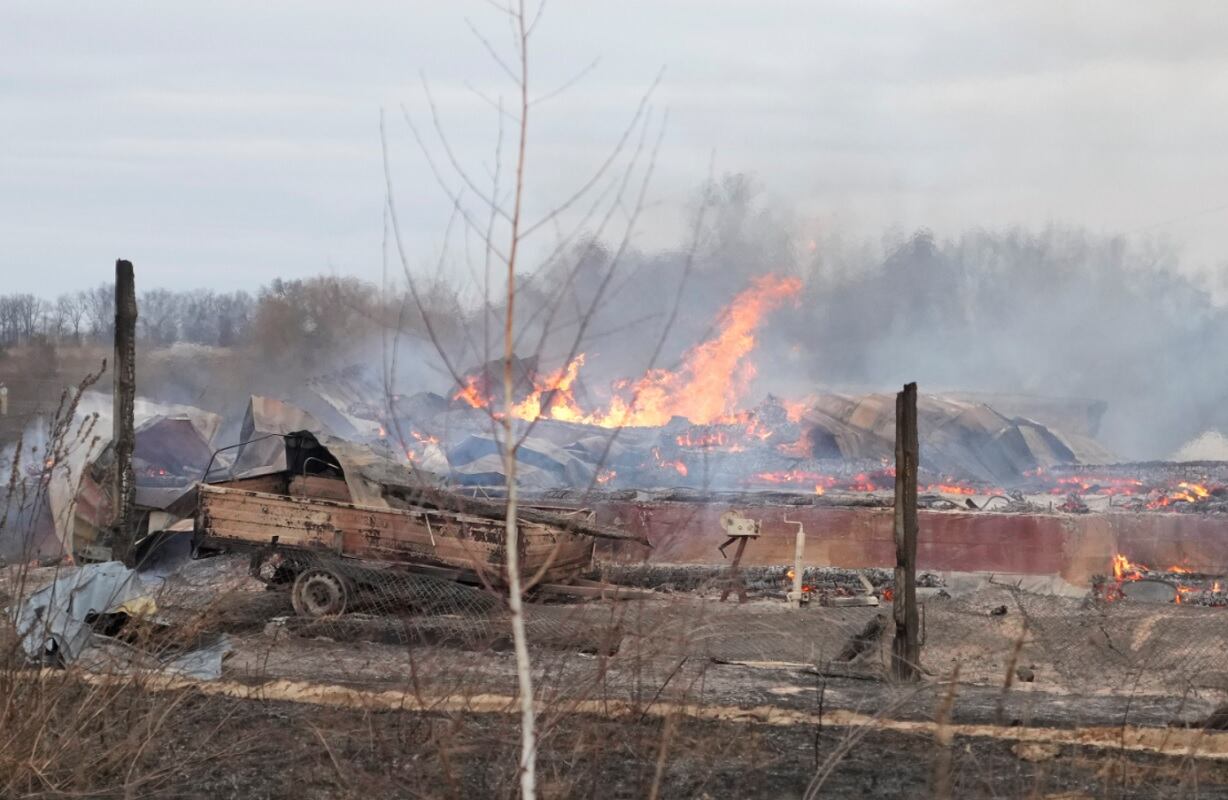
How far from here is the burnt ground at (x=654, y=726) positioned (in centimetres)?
573

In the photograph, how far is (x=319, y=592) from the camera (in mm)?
13250

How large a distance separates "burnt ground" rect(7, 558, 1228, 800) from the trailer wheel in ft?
5.03

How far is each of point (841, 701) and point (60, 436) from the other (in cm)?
548

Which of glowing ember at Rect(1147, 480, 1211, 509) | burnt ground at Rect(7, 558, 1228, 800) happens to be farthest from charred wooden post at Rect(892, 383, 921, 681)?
glowing ember at Rect(1147, 480, 1211, 509)

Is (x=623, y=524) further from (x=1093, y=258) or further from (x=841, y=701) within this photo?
(x=1093, y=258)

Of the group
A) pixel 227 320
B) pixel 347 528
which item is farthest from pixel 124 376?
pixel 227 320

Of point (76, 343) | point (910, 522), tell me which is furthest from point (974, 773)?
point (76, 343)

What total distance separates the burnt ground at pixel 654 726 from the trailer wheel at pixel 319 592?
5.03ft

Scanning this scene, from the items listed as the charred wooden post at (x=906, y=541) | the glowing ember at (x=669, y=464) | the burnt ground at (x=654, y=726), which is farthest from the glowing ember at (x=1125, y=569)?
the glowing ember at (x=669, y=464)

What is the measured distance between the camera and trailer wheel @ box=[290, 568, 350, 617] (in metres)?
13.1

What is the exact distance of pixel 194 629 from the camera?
242 inches

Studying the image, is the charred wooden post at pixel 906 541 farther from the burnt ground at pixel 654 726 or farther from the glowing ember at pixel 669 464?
the glowing ember at pixel 669 464

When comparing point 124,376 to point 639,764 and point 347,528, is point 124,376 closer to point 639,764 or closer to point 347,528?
point 347,528

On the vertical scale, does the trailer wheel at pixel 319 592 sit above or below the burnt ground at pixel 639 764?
below
